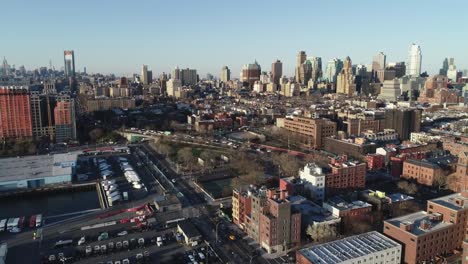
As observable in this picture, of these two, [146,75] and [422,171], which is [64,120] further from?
[146,75]

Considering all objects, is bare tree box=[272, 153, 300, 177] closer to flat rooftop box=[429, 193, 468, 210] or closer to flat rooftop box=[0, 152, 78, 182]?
flat rooftop box=[429, 193, 468, 210]

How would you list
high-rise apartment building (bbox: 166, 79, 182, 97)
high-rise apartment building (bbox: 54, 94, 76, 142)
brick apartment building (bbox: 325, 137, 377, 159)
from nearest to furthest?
brick apartment building (bbox: 325, 137, 377, 159) < high-rise apartment building (bbox: 54, 94, 76, 142) < high-rise apartment building (bbox: 166, 79, 182, 97)

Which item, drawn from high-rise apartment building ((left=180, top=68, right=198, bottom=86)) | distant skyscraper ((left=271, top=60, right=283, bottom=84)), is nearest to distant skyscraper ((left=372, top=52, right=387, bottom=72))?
distant skyscraper ((left=271, top=60, right=283, bottom=84))

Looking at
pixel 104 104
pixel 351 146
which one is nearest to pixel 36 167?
pixel 351 146

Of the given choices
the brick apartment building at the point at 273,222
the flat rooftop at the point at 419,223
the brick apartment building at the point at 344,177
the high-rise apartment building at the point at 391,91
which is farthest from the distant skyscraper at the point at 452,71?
the brick apartment building at the point at 273,222

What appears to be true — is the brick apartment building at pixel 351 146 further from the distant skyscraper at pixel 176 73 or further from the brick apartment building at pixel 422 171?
the distant skyscraper at pixel 176 73

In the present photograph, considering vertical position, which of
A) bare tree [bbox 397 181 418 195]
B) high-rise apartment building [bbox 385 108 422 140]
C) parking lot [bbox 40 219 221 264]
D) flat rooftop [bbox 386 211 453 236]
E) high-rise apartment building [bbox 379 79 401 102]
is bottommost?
parking lot [bbox 40 219 221 264]

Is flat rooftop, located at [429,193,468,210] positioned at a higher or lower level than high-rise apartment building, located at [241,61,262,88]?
lower
